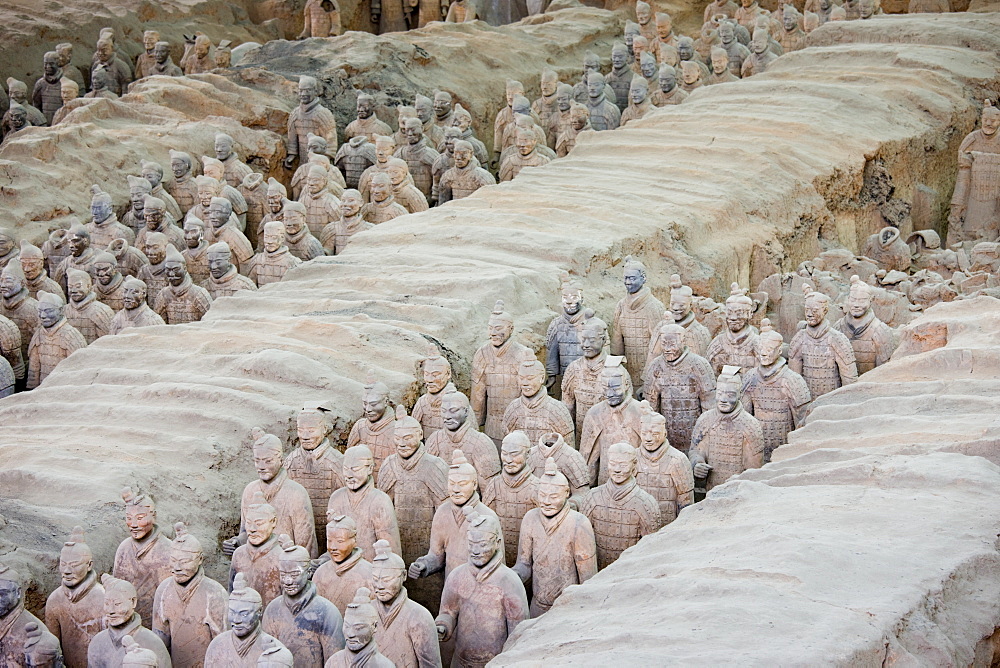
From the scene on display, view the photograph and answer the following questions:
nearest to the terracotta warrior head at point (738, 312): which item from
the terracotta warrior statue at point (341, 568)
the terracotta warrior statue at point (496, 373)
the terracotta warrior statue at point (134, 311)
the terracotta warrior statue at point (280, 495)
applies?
the terracotta warrior statue at point (496, 373)

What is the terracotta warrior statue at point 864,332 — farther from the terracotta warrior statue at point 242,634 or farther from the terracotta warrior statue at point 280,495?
the terracotta warrior statue at point 242,634

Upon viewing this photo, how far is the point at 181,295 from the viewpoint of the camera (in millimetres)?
10180

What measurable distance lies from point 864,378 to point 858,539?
97.6 inches

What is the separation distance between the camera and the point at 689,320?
904 cm

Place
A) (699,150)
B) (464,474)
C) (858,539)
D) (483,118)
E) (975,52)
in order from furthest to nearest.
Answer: (483,118) → (975,52) → (699,150) → (464,474) → (858,539)

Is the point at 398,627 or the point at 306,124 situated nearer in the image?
the point at 398,627

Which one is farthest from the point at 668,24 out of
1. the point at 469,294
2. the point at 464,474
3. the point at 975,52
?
the point at 464,474

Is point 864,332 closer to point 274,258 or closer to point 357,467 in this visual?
point 357,467

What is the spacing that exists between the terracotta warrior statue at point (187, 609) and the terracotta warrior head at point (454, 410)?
63.5 inches

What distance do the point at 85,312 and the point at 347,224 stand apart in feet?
Result: 7.07

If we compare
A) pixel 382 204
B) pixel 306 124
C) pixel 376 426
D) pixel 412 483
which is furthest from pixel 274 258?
pixel 412 483

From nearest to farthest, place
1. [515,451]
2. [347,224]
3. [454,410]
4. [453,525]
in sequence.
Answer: [453,525] < [515,451] < [454,410] < [347,224]

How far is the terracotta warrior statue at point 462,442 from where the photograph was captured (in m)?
7.68

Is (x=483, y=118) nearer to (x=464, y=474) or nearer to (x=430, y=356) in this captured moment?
(x=430, y=356)
